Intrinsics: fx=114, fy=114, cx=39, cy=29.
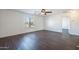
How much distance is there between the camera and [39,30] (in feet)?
6.28

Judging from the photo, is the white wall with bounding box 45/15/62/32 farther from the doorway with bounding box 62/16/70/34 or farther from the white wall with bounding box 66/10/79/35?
the white wall with bounding box 66/10/79/35

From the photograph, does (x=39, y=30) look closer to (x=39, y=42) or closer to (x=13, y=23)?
(x=39, y=42)

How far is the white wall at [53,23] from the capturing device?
187 cm

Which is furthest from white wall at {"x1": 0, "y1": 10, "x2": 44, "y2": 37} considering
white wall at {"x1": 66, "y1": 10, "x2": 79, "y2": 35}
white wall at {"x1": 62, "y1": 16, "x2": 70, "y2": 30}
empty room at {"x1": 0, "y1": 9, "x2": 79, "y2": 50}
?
white wall at {"x1": 66, "y1": 10, "x2": 79, "y2": 35}

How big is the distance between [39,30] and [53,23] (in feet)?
0.86

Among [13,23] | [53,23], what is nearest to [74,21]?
[53,23]

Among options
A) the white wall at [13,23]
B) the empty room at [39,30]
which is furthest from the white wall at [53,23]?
the white wall at [13,23]

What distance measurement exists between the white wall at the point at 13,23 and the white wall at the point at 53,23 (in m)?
0.10

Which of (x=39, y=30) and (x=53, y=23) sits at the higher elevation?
(x=53, y=23)

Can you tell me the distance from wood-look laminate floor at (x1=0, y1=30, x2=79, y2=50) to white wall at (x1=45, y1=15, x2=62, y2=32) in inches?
2.8

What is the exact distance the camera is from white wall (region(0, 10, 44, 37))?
1878 millimetres

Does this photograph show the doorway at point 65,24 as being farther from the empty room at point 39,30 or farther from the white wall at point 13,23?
the white wall at point 13,23
